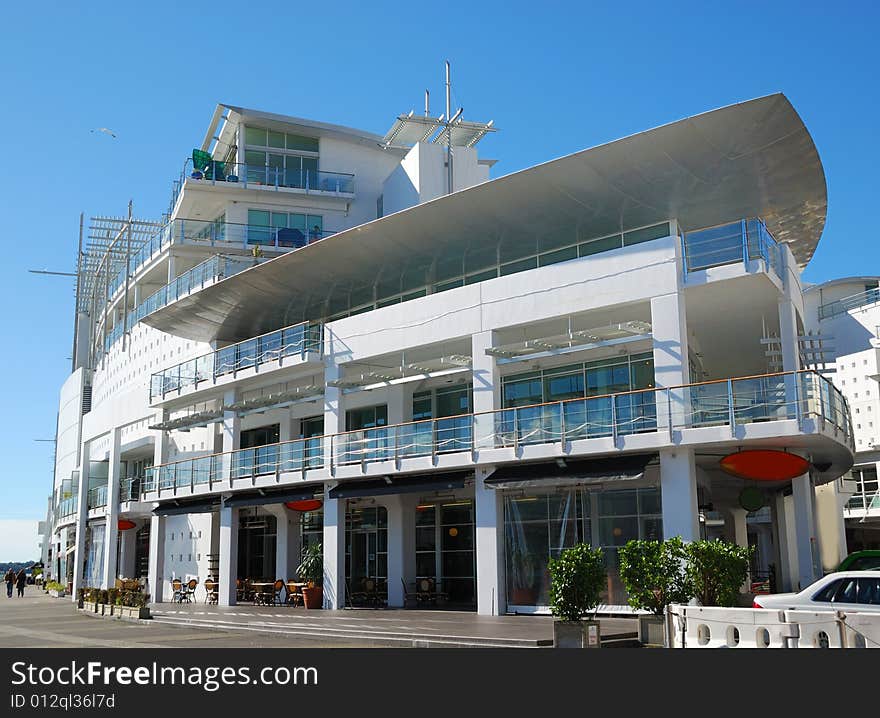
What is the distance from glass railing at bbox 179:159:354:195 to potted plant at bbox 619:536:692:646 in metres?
31.3

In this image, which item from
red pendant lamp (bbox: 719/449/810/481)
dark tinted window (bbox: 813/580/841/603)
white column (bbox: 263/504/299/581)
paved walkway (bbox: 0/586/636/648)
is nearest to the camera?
dark tinted window (bbox: 813/580/841/603)

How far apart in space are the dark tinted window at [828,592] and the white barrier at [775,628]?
224cm

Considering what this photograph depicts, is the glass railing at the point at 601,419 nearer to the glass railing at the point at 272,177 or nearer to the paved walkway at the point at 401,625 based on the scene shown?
the paved walkway at the point at 401,625

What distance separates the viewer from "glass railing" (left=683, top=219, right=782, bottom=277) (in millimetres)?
20797

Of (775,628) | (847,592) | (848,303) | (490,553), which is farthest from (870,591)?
(848,303)

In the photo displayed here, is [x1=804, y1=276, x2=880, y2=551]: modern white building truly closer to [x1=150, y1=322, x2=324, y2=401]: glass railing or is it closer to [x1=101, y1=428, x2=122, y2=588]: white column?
[x1=150, y1=322, x2=324, y2=401]: glass railing

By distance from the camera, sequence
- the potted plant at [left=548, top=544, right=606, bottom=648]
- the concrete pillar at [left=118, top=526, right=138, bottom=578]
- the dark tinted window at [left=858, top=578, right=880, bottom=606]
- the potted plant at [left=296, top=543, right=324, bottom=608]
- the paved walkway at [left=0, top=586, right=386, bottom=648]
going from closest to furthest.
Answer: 1. the dark tinted window at [left=858, top=578, right=880, bottom=606]
2. the potted plant at [left=548, top=544, right=606, bottom=648]
3. the paved walkway at [left=0, top=586, right=386, bottom=648]
4. the potted plant at [left=296, top=543, right=324, bottom=608]
5. the concrete pillar at [left=118, top=526, right=138, bottom=578]

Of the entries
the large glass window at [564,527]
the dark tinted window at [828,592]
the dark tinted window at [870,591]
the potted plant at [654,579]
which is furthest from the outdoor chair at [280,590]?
the dark tinted window at [870,591]

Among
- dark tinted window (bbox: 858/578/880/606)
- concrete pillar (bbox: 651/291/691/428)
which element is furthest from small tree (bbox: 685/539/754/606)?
concrete pillar (bbox: 651/291/691/428)

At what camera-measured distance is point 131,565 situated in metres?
49.8

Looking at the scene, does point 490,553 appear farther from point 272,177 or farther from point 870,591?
point 272,177
